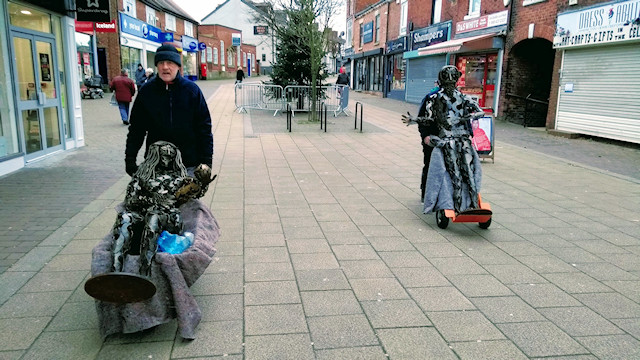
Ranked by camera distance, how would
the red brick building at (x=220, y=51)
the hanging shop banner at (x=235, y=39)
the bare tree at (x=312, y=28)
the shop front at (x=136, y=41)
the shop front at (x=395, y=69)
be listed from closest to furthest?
the bare tree at (x=312, y=28) → the shop front at (x=395, y=69) → the shop front at (x=136, y=41) → the red brick building at (x=220, y=51) → the hanging shop banner at (x=235, y=39)

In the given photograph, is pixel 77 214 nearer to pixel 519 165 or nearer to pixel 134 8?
pixel 519 165

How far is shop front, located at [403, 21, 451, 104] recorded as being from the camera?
22.8m

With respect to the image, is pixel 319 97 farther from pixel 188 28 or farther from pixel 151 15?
pixel 188 28

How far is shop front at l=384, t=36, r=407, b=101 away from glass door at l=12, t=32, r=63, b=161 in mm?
21395

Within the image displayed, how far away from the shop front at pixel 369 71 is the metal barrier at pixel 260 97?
14.7 m

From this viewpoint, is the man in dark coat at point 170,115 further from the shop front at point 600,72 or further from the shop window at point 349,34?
the shop window at point 349,34

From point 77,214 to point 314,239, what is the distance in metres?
2.86

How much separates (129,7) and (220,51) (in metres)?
26.5

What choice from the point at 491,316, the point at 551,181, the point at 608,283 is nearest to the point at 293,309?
the point at 491,316

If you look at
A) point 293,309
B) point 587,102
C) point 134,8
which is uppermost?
point 134,8

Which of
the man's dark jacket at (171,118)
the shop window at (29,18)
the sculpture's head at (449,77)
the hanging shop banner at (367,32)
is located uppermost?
the hanging shop banner at (367,32)

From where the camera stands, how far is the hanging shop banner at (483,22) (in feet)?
56.5

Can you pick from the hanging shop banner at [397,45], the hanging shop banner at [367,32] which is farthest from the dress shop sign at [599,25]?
the hanging shop banner at [367,32]

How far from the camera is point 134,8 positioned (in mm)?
31281
